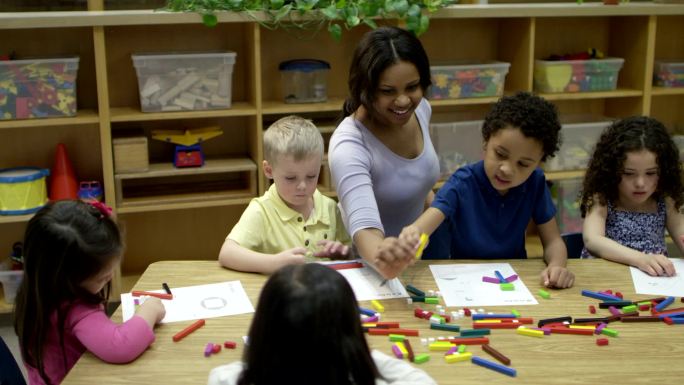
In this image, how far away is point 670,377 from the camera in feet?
4.46

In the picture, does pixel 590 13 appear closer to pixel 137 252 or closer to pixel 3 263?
pixel 137 252

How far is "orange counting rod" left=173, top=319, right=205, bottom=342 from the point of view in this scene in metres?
1.49

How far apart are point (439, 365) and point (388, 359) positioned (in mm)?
160

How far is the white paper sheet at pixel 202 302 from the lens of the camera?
1.60m

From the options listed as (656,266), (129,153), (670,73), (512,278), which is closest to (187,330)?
(512,278)

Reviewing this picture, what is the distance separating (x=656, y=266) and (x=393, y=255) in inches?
29.5

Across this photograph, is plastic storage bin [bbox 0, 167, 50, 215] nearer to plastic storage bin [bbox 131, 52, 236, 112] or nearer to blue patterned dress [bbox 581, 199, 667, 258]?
plastic storage bin [bbox 131, 52, 236, 112]

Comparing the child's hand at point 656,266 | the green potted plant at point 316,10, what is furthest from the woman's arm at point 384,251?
the green potted plant at point 316,10

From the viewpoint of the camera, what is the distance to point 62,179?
319 cm

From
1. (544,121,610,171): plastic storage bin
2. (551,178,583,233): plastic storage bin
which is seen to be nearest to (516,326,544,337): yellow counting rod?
(544,121,610,171): plastic storage bin

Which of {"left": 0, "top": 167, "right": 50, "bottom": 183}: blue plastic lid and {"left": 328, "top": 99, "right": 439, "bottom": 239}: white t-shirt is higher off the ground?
{"left": 328, "top": 99, "right": 439, "bottom": 239}: white t-shirt

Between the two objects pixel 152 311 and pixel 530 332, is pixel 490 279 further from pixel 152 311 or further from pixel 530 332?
pixel 152 311

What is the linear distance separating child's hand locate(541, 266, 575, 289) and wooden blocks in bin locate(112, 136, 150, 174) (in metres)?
1.91

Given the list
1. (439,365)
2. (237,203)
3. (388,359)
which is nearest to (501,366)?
(439,365)
